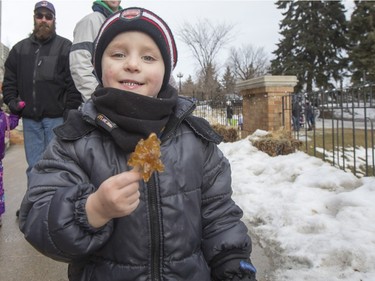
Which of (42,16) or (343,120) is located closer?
(42,16)

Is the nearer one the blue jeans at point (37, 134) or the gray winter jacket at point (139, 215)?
the gray winter jacket at point (139, 215)

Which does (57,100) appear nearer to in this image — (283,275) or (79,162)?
(79,162)

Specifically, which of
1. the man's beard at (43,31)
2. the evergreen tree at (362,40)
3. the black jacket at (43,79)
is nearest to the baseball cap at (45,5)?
the man's beard at (43,31)

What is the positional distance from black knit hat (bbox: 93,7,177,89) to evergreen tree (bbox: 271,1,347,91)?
30787 millimetres

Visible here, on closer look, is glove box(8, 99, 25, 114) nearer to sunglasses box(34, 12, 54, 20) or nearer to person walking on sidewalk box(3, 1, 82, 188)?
person walking on sidewalk box(3, 1, 82, 188)

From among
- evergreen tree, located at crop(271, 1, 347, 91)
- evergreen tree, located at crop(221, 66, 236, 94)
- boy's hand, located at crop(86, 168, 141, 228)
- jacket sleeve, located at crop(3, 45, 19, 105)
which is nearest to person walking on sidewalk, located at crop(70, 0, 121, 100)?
jacket sleeve, located at crop(3, 45, 19, 105)

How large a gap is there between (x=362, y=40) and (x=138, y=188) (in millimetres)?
29339

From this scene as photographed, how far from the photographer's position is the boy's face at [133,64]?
1.43 m

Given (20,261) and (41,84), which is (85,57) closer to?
(41,84)

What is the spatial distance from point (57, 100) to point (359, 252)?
2.88 metres

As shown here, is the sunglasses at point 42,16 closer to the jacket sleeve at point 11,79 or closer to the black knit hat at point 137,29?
the jacket sleeve at point 11,79

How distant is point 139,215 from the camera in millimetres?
1347

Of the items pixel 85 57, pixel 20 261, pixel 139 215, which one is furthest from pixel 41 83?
pixel 139 215

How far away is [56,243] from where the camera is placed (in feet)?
3.82
